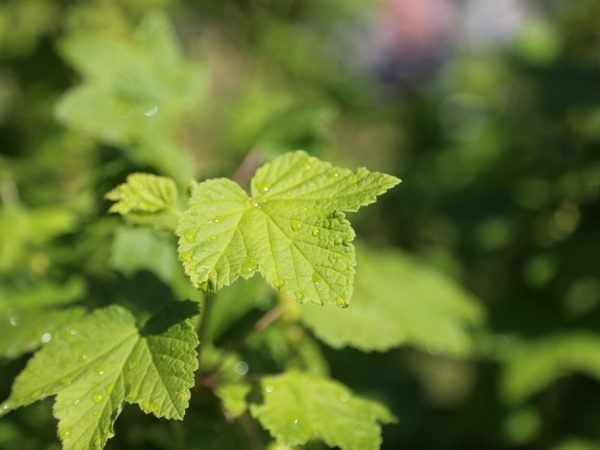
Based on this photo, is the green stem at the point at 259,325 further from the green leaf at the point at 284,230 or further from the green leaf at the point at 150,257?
the green leaf at the point at 284,230

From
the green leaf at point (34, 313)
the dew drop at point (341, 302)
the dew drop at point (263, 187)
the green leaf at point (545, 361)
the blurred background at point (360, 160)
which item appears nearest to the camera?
the dew drop at point (341, 302)

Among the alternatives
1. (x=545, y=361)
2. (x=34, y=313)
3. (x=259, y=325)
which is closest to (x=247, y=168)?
(x=259, y=325)

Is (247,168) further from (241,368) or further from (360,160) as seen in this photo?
(360,160)

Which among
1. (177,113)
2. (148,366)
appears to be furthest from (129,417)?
(177,113)

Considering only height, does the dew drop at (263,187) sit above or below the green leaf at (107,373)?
above

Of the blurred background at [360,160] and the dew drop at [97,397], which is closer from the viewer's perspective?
the dew drop at [97,397]

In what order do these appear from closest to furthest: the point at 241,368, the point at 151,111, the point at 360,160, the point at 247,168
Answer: the point at 241,368 < the point at 247,168 < the point at 151,111 < the point at 360,160

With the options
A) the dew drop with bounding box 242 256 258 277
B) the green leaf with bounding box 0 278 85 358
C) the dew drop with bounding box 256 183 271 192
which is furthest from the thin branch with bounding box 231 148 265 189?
the dew drop with bounding box 242 256 258 277

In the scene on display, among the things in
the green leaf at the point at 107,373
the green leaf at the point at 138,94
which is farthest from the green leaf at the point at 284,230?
the green leaf at the point at 138,94
